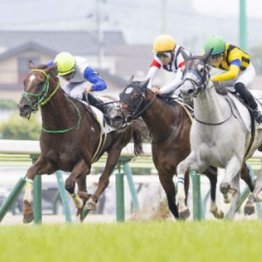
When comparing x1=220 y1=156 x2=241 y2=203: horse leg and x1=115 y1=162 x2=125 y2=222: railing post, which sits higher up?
x1=220 y1=156 x2=241 y2=203: horse leg

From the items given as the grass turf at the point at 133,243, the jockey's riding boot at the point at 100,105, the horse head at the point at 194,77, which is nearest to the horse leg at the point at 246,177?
the jockey's riding boot at the point at 100,105

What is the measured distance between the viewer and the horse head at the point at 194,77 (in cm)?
1133

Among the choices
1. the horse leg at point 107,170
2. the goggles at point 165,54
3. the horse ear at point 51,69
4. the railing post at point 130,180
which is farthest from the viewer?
the railing post at point 130,180

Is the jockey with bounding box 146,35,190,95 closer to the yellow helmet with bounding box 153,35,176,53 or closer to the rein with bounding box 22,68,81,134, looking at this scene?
the yellow helmet with bounding box 153,35,176,53

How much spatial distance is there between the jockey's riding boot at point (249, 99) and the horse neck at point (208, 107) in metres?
0.50

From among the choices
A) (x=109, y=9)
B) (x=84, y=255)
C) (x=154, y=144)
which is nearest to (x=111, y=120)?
(x=154, y=144)

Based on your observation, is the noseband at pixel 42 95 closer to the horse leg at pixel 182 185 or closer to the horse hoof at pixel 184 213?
the horse leg at pixel 182 185

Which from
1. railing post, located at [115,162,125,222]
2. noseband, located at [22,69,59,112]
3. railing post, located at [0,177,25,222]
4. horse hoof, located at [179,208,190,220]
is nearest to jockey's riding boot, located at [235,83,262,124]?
horse hoof, located at [179,208,190,220]

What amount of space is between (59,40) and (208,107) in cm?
9313

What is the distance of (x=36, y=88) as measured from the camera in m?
12.2

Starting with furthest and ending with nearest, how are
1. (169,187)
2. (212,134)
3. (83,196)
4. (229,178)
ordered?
(83,196) → (169,187) → (212,134) → (229,178)

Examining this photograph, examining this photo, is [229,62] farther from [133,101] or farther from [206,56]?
[133,101]

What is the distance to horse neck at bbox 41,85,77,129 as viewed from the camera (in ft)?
41.0

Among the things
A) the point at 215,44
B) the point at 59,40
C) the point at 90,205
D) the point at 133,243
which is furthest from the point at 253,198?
the point at 59,40
